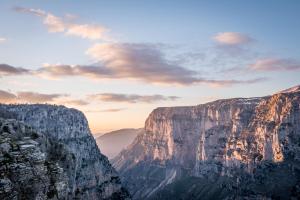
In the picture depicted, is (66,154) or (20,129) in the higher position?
(20,129)

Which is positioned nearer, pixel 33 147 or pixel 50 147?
pixel 33 147

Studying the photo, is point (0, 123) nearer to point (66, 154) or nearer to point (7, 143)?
point (7, 143)

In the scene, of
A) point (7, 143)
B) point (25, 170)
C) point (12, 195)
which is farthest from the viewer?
point (7, 143)

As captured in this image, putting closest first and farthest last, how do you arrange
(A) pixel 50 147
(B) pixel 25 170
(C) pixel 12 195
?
(C) pixel 12 195 < (B) pixel 25 170 < (A) pixel 50 147

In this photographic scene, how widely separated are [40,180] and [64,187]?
7908 mm

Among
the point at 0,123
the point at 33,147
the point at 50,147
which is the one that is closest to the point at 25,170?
the point at 33,147

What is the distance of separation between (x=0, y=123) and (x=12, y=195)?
125 ft

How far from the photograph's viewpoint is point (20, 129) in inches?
3986

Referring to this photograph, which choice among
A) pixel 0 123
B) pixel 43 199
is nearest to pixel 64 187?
pixel 43 199

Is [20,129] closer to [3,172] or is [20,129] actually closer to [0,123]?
[0,123]

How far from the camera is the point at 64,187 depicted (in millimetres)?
75500

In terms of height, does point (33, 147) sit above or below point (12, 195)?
above

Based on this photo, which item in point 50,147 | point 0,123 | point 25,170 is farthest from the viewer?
point 50,147

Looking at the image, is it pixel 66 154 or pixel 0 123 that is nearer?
pixel 0 123
